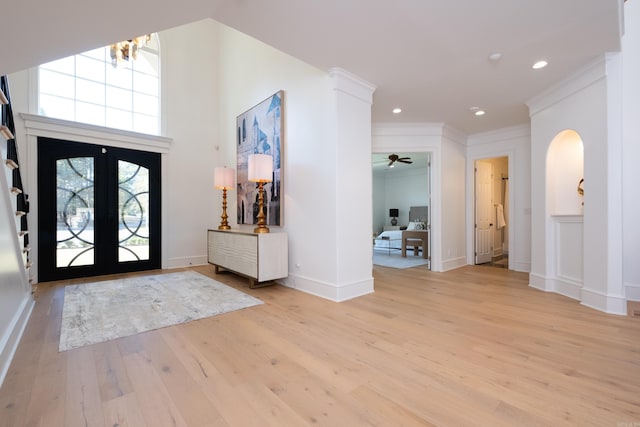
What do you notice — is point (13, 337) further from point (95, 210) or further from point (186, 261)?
point (186, 261)

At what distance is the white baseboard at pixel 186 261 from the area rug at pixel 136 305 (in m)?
1.00

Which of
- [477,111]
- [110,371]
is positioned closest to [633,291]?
[477,111]

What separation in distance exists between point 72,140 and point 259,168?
3414mm

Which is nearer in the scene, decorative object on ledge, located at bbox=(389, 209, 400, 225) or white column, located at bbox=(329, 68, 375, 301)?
white column, located at bbox=(329, 68, 375, 301)

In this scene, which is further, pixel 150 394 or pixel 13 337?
pixel 13 337

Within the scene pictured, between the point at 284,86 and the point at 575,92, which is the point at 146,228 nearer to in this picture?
the point at 284,86

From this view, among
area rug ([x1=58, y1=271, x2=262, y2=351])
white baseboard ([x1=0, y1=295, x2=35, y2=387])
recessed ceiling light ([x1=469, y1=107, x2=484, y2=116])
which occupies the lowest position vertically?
area rug ([x1=58, y1=271, x2=262, y2=351])

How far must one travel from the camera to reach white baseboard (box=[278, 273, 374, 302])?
3377 mm

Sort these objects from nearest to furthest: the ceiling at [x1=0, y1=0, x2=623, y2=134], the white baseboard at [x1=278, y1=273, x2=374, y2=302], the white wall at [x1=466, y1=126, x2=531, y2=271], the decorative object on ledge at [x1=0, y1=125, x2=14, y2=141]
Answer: the ceiling at [x1=0, y1=0, x2=623, y2=134]
the decorative object on ledge at [x1=0, y1=125, x2=14, y2=141]
the white baseboard at [x1=278, y1=273, x2=374, y2=302]
the white wall at [x1=466, y1=126, x2=531, y2=271]

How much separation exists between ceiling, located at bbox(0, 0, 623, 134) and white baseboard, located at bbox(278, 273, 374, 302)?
2.62 meters

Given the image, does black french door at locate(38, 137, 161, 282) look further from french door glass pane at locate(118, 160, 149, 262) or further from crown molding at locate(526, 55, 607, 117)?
crown molding at locate(526, 55, 607, 117)

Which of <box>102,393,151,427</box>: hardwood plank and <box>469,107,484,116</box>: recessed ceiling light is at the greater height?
<box>469,107,484,116</box>: recessed ceiling light

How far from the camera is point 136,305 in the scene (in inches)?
124

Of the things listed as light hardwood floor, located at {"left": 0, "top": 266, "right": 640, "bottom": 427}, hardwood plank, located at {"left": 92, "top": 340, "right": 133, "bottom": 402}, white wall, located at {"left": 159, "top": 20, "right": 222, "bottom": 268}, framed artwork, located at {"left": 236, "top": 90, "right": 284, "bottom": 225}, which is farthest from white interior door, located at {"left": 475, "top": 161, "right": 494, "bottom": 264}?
hardwood plank, located at {"left": 92, "top": 340, "right": 133, "bottom": 402}
